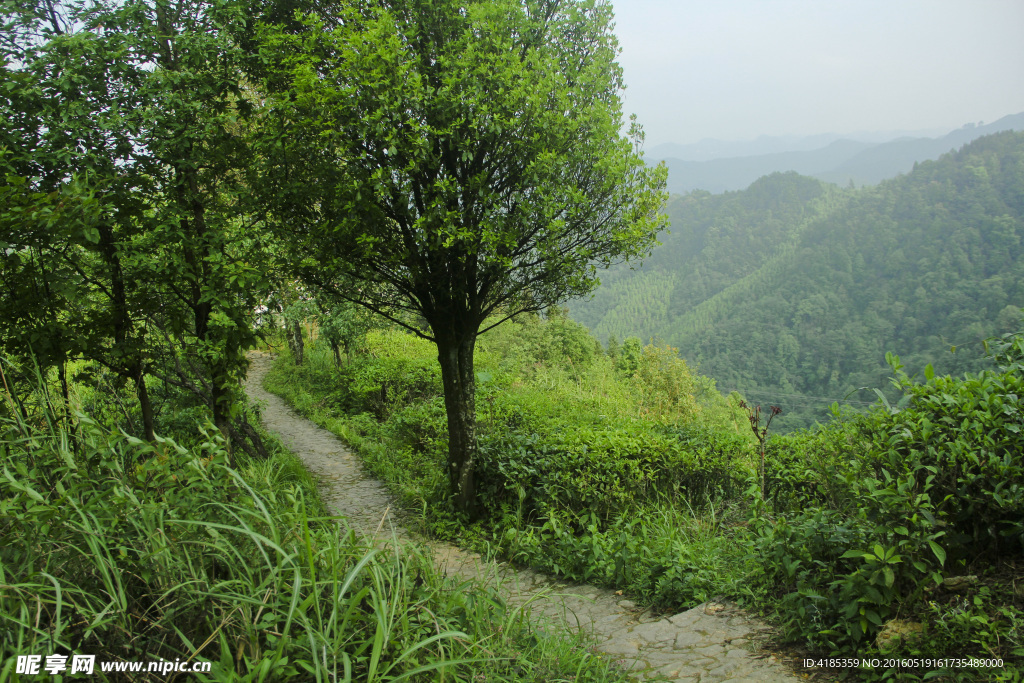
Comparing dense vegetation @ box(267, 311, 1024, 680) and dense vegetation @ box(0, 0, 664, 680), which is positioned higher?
dense vegetation @ box(0, 0, 664, 680)

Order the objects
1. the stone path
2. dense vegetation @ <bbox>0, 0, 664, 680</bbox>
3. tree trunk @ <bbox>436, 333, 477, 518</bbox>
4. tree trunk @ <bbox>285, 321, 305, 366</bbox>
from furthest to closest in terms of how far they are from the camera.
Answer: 1. tree trunk @ <bbox>285, 321, 305, 366</bbox>
2. tree trunk @ <bbox>436, 333, 477, 518</bbox>
3. the stone path
4. dense vegetation @ <bbox>0, 0, 664, 680</bbox>

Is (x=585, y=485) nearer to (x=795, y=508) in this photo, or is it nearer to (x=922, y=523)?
(x=795, y=508)

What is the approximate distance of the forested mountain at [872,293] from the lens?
45.3 meters

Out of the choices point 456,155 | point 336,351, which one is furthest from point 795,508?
point 336,351

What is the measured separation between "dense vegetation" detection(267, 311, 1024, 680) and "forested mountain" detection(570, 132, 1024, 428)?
1172 inches

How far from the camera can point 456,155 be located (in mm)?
5746

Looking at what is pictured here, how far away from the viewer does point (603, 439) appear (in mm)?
6164

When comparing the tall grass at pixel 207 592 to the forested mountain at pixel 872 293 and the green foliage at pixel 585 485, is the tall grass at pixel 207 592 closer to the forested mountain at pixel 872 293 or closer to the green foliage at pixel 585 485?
the green foliage at pixel 585 485

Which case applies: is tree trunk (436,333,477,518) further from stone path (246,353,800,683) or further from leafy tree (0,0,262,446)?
leafy tree (0,0,262,446)

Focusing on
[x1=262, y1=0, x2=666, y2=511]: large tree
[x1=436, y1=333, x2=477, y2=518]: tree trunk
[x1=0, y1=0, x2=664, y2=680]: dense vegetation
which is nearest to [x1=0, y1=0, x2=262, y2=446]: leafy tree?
[x1=0, y1=0, x2=664, y2=680]: dense vegetation

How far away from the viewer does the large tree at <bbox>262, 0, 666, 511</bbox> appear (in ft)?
15.9

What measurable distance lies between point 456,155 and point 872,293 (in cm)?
6410

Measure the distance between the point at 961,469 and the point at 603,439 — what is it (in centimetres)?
361

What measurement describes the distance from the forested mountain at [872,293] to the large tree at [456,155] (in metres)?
30.7
